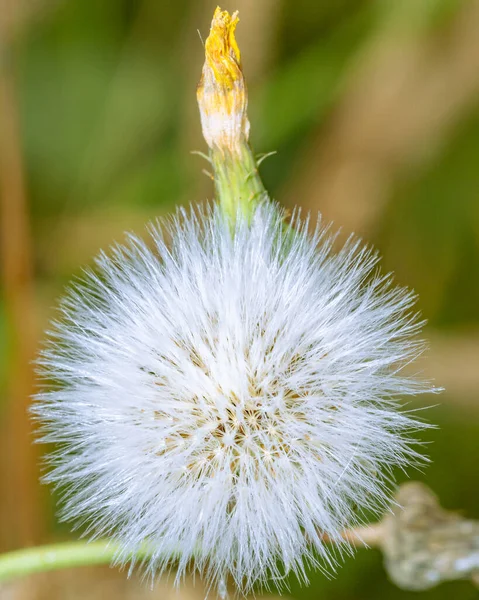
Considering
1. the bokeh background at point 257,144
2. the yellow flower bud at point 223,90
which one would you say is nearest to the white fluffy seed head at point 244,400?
the yellow flower bud at point 223,90

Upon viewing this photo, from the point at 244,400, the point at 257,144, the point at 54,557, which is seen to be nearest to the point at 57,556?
the point at 54,557

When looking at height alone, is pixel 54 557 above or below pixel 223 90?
below

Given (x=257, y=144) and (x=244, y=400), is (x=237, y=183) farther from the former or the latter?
(x=257, y=144)

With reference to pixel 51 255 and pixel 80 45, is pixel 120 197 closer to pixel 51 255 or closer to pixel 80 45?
pixel 51 255

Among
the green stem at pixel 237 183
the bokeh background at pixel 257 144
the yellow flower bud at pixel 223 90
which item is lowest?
the green stem at pixel 237 183

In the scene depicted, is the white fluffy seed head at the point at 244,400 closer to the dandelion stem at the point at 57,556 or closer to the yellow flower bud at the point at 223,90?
the dandelion stem at the point at 57,556

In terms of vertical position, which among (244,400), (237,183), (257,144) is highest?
(257,144)
